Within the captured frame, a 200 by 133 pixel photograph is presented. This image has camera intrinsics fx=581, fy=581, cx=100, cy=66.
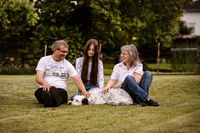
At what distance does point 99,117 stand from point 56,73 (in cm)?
250

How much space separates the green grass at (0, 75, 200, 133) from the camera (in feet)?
25.2

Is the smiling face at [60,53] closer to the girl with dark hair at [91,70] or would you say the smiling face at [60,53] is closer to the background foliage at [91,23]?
the girl with dark hair at [91,70]

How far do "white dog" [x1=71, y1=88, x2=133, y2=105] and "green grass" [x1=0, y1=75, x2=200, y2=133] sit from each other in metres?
0.27

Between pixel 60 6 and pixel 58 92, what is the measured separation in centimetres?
2222

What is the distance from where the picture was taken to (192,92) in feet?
45.2

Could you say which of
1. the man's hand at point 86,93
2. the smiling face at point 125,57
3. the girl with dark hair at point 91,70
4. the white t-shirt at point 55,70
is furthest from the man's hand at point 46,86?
the smiling face at point 125,57

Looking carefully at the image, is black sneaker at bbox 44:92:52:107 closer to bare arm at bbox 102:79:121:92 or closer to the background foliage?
bare arm at bbox 102:79:121:92

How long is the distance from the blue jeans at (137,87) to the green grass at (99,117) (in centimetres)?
28

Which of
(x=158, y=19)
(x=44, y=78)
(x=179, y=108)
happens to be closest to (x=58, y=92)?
(x=44, y=78)

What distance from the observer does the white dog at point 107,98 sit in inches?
429

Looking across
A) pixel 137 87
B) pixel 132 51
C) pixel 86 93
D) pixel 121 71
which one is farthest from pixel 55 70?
pixel 137 87

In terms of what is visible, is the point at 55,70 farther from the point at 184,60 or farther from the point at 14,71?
the point at 184,60

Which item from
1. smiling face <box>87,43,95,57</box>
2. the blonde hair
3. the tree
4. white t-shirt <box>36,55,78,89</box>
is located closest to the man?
white t-shirt <box>36,55,78,89</box>

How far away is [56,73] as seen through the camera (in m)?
11.2
